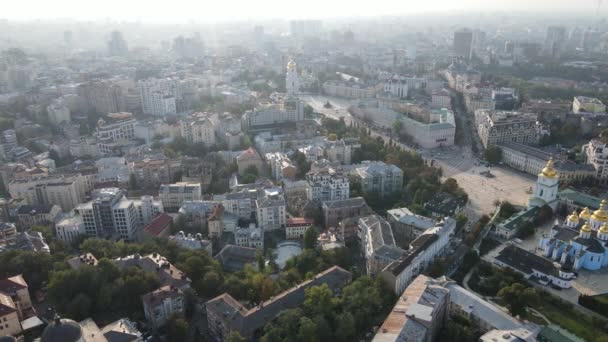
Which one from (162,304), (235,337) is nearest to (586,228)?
(235,337)

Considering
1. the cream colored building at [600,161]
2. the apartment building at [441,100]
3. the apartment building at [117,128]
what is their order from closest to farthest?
the cream colored building at [600,161], the apartment building at [117,128], the apartment building at [441,100]

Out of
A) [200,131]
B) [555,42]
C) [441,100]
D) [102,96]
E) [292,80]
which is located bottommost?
[441,100]

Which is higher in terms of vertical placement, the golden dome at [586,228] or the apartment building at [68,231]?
the golden dome at [586,228]

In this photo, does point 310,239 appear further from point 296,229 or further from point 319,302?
point 319,302

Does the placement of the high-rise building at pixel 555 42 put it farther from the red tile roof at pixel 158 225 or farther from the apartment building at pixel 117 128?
the red tile roof at pixel 158 225

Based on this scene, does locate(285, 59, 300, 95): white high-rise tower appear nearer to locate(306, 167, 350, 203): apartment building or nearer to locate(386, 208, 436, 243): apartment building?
locate(306, 167, 350, 203): apartment building

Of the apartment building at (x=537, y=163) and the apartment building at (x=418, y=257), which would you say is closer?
the apartment building at (x=418, y=257)

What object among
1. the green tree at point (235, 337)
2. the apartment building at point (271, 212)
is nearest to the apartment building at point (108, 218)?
the apartment building at point (271, 212)
